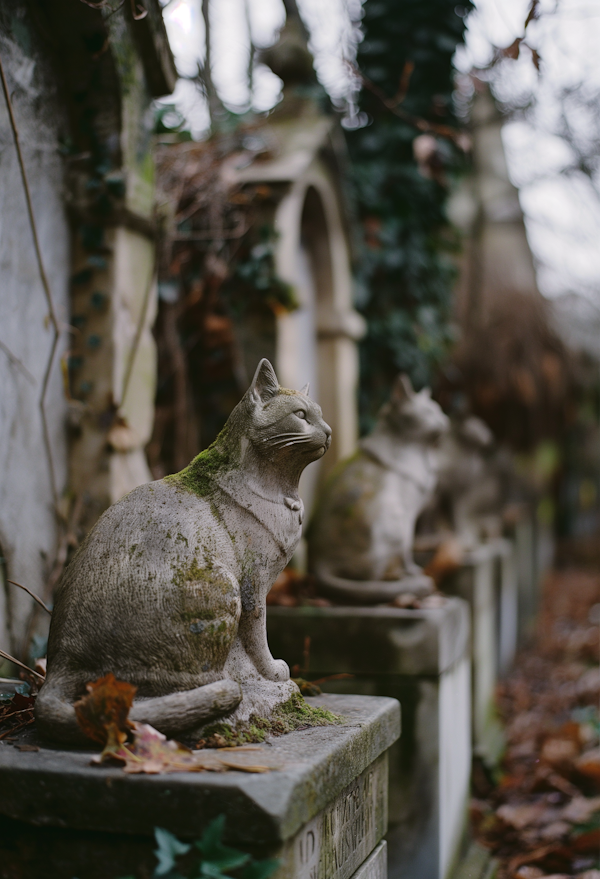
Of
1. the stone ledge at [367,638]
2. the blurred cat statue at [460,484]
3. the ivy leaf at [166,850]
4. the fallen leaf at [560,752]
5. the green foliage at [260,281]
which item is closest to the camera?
the ivy leaf at [166,850]

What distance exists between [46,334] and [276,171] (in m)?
1.92

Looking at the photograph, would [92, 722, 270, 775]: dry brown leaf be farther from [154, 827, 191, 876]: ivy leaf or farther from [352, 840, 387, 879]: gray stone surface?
[352, 840, 387, 879]: gray stone surface

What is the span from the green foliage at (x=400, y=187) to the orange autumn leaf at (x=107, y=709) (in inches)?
165

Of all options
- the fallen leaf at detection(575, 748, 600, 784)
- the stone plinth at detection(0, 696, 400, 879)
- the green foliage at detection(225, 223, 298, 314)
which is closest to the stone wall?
the stone plinth at detection(0, 696, 400, 879)

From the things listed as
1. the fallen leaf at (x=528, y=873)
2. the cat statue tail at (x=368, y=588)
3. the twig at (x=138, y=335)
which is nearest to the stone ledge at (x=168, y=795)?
the twig at (x=138, y=335)

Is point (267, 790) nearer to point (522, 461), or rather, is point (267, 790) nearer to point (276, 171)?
point (276, 171)

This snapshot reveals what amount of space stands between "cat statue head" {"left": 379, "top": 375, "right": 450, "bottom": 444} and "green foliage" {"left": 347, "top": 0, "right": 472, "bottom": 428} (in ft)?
5.73

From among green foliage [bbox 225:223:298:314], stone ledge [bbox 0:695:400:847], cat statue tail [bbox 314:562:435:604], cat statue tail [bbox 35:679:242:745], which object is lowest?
stone ledge [bbox 0:695:400:847]

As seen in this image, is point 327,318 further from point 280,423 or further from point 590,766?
point 280,423

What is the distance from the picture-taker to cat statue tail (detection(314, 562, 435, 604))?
12.5ft

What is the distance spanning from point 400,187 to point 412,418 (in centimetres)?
270

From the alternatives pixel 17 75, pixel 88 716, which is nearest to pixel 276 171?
pixel 17 75

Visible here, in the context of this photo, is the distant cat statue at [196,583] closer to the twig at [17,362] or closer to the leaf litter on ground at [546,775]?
the twig at [17,362]

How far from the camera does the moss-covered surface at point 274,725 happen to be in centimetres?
Answer: 203
